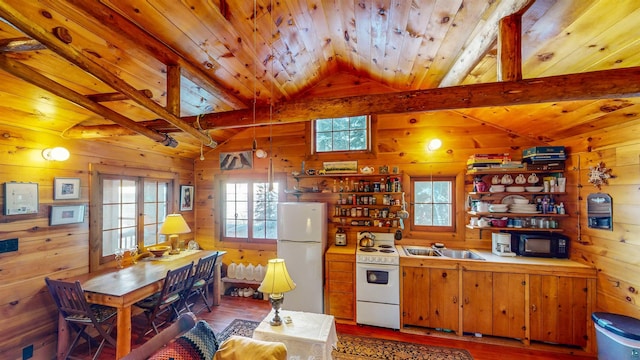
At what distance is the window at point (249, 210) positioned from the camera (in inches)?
173

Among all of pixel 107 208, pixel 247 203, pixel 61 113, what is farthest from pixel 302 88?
pixel 107 208

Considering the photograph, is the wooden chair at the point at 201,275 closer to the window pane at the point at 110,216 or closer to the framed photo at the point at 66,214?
the window pane at the point at 110,216

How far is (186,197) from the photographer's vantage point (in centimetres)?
445

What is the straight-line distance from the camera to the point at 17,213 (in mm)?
2338

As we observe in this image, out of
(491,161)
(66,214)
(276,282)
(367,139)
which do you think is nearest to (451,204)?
(491,161)

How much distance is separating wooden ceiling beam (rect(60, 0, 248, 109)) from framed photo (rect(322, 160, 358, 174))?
6.00 ft

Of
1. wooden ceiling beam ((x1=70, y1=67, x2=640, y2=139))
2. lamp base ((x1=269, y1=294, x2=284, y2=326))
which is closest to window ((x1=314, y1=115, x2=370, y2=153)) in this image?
wooden ceiling beam ((x1=70, y1=67, x2=640, y2=139))

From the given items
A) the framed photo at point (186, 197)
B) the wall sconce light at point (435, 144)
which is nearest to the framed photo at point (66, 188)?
the framed photo at point (186, 197)

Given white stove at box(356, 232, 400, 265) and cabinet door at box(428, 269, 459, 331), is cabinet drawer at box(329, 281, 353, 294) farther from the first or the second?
cabinet door at box(428, 269, 459, 331)

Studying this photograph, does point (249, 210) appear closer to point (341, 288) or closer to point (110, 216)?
point (110, 216)

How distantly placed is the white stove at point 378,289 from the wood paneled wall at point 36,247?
3320 millimetres

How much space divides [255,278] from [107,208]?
2286 millimetres

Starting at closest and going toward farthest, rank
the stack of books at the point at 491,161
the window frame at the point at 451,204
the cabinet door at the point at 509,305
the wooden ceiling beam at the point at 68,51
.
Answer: the wooden ceiling beam at the point at 68,51 → the cabinet door at the point at 509,305 → the stack of books at the point at 491,161 → the window frame at the point at 451,204

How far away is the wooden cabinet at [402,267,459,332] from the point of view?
3104 millimetres
